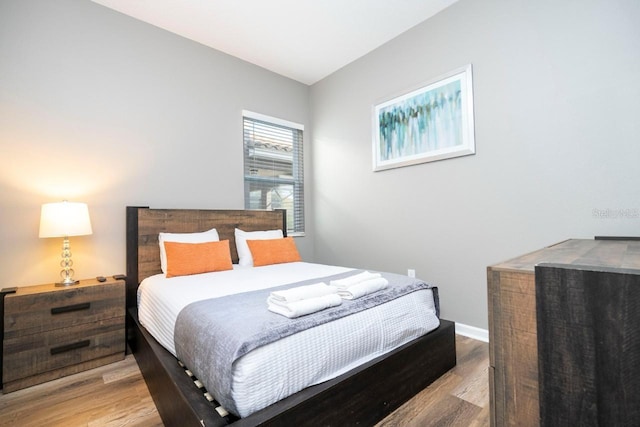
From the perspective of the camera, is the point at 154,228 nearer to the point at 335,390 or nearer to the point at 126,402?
the point at 126,402

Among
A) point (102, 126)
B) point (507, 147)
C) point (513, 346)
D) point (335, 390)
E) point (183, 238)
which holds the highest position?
point (102, 126)

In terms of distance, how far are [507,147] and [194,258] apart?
8.94 ft

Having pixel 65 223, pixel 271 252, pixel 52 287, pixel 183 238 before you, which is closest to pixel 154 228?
pixel 183 238

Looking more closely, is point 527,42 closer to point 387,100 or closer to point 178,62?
point 387,100

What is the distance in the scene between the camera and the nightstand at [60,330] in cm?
190

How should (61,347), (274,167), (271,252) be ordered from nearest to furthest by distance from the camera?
(61,347) → (271,252) → (274,167)

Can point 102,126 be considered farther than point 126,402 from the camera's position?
Yes

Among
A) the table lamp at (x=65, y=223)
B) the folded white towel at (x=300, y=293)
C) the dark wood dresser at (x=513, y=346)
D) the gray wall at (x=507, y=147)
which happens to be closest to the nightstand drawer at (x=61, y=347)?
the table lamp at (x=65, y=223)

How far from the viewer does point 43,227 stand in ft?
6.88

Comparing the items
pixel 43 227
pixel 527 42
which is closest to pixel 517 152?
pixel 527 42

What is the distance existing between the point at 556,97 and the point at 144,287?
134 inches

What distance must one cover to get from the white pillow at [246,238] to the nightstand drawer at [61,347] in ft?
A: 3.67

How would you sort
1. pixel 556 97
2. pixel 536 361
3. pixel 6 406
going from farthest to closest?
pixel 556 97
pixel 6 406
pixel 536 361

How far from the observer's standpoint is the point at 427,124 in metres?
2.79
